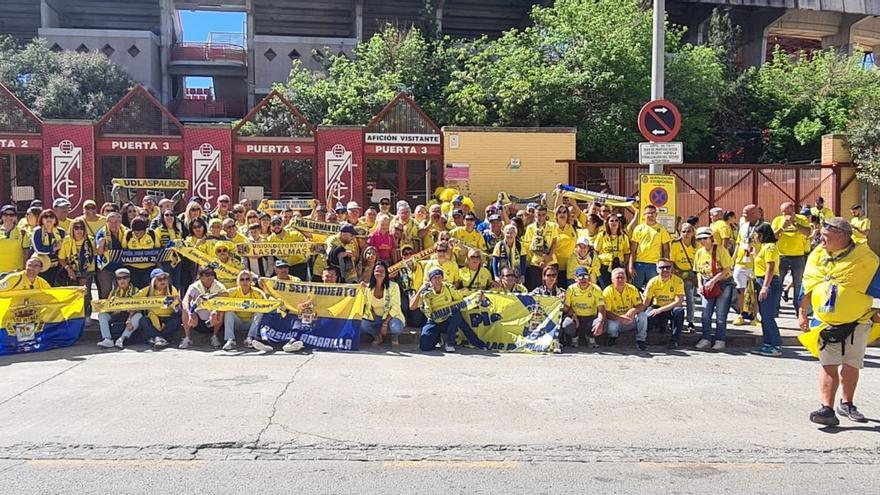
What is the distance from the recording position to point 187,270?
10.6 meters

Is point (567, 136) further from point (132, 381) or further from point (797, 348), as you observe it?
point (132, 381)

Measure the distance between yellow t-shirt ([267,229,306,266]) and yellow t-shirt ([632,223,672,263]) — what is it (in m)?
5.06

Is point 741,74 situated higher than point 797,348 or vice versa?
point 741,74

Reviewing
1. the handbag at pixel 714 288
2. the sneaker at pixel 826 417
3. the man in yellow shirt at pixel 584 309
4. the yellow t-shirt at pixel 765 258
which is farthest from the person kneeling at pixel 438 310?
the sneaker at pixel 826 417

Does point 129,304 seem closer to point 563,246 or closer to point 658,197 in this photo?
point 563,246

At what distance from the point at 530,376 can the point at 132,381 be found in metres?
4.16

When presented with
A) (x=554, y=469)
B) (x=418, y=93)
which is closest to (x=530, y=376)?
(x=554, y=469)

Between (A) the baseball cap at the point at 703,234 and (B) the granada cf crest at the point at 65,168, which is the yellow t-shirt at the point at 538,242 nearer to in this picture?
(A) the baseball cap at the point at 703,234

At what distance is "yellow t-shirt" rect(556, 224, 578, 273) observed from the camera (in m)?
10.5

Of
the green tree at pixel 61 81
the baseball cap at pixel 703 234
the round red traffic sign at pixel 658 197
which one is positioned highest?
the green tree at pixel 61 81

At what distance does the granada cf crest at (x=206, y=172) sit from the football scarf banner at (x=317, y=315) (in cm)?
822

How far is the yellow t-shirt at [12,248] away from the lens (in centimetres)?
966

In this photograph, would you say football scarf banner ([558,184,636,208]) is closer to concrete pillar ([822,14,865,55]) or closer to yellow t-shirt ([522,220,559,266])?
yellow t-shirt ([522,220,559,266])

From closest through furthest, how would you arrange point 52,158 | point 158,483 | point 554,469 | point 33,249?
point 158,483 < point 554,469 < point 33,249 < point 52,158
